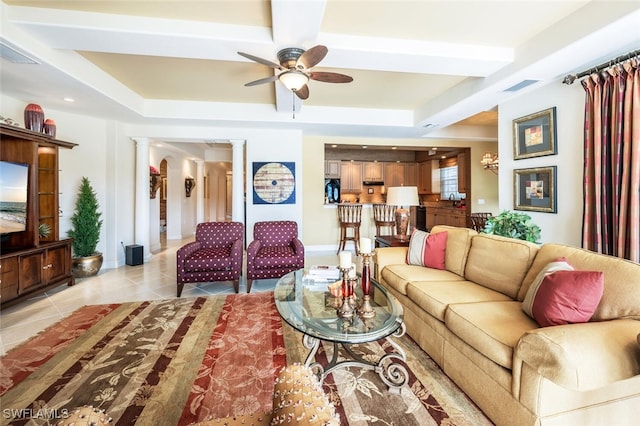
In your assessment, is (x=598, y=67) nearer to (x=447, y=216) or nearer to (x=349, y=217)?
(x=349, y=217)

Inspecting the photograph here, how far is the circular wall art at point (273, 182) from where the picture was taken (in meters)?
5.25

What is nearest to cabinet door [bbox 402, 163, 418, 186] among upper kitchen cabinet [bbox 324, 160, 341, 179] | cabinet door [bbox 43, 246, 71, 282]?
upper kitchen cabinet [bbox 324, 160, 341, 179]

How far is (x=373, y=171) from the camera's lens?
8484mm

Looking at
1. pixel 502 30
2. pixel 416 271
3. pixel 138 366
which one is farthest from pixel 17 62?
pixel 502 30

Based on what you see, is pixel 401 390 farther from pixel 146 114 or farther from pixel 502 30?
pixel 146 114

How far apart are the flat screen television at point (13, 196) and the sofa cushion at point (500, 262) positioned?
15.6ft

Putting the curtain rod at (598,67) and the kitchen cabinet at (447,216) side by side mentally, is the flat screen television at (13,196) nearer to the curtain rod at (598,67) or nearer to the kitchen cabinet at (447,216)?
the curtain rod at (598,67)

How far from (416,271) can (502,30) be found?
2.36 m

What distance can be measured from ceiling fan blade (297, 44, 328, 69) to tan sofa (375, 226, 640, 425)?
205 cm

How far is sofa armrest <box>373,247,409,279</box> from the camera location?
10.3 feet

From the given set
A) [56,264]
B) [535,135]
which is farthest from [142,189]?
[535,135]

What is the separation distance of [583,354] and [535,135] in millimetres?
2959

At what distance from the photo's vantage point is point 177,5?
86.9 inches

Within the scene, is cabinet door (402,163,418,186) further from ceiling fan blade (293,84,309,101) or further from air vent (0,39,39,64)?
air vent (0,39,39,64)
